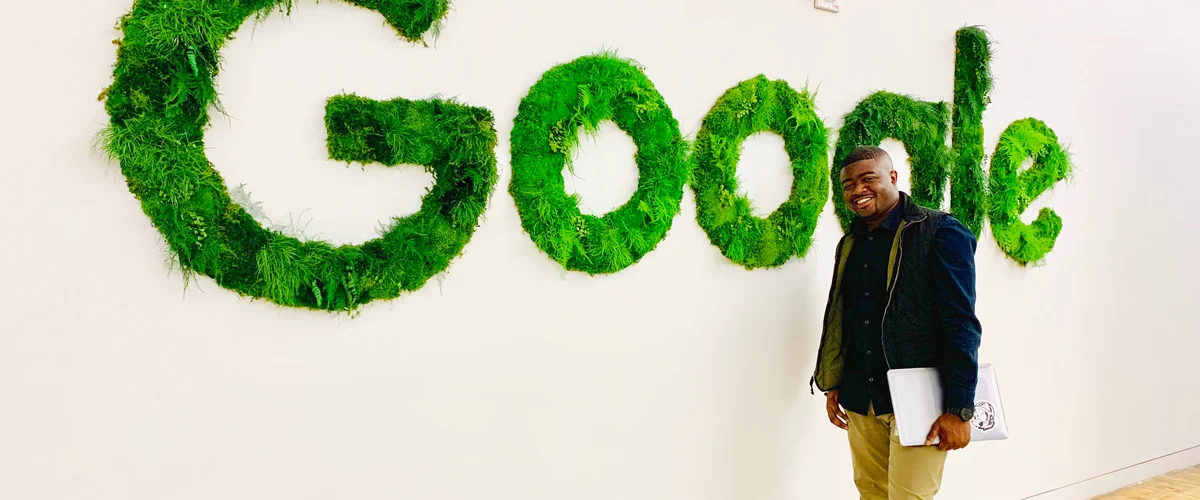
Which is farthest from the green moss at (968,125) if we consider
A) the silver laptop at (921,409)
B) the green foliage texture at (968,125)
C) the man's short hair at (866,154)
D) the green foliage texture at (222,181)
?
the green foliage texture at (222,181)

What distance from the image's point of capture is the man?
1876 millimetres

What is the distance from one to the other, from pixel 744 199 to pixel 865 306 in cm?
49

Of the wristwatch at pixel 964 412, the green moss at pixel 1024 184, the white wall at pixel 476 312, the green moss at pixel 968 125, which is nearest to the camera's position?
the white wall at pixel 476 312

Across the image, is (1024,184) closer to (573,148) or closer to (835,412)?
(835,412)

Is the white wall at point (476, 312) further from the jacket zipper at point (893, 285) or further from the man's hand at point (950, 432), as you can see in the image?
the man's hand at point (950, 432)

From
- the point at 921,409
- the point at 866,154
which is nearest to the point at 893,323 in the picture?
the point at 921,409

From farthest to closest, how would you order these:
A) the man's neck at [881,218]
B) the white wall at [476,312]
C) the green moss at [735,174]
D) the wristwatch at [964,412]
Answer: the green moss at [735,174] → the man's neck at [881,218] → the wristwatch at [964,412] → the white wall at [476,312]

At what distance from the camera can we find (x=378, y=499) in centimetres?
180

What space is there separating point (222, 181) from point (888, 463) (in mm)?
1870

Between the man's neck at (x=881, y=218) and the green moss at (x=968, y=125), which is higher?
the green moss at (x=968, y=125)

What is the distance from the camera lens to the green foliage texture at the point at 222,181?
59.6 inches

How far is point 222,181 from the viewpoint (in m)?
1.61

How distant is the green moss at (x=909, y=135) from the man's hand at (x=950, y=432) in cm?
80

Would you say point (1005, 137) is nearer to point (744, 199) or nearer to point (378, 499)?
point (744, 199)
